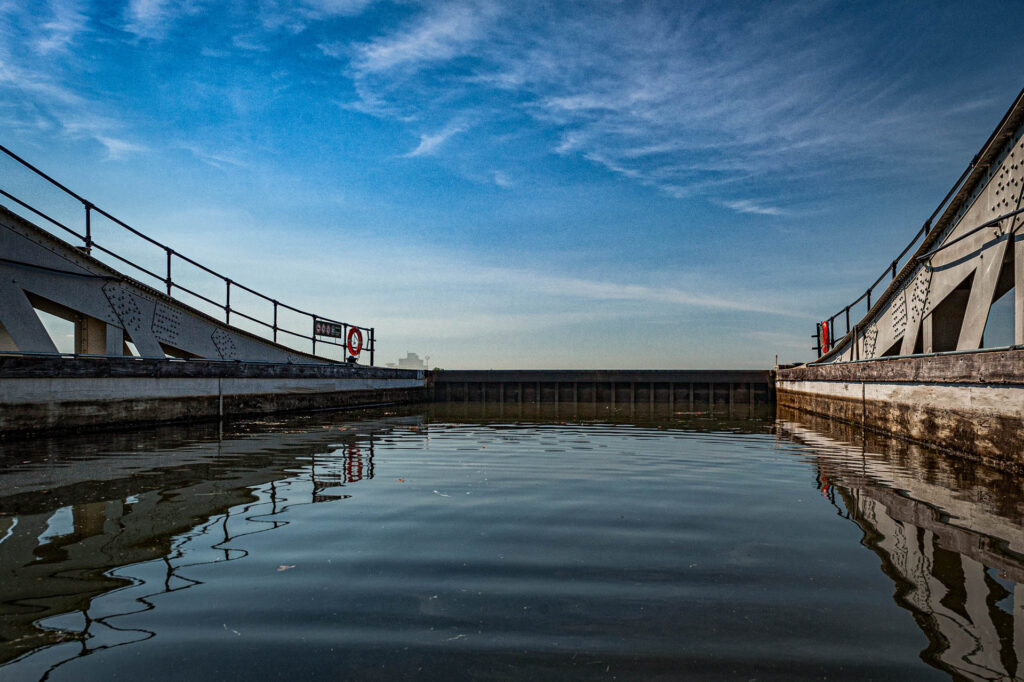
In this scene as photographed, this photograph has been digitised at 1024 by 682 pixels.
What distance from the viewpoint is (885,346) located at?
54.5 ft

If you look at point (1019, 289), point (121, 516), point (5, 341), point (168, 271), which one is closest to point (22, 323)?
point (5, 341)

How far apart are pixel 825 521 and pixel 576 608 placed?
318 centimetres

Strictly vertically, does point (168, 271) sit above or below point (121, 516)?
above

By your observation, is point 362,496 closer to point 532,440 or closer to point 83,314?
point 532,440

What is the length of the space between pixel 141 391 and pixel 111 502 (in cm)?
1034

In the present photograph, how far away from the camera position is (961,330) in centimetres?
1130

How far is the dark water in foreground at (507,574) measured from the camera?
2697 mm

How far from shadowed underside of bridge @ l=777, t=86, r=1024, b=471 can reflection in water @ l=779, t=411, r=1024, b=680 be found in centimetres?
85

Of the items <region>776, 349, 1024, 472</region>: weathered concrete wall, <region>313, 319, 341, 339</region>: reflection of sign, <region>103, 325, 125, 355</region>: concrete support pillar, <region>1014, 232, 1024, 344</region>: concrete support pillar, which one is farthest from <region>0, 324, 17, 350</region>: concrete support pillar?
<region>1014, 232, 1024, 344</region>: concrete support pillar

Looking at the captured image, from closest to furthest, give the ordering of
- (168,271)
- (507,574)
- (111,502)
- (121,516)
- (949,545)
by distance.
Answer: (507,574) < (949,545) < (121,516) < (111,502) < (168,271)

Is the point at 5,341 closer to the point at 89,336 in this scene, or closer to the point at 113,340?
the point at 89,336

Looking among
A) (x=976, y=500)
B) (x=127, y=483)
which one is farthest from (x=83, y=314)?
(x=976, y=500)

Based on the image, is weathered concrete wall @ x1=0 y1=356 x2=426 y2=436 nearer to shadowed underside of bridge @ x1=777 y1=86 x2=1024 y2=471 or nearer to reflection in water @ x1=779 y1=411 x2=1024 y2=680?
reflection in water @ x1=779 y1=411 x2=1024 y2=680

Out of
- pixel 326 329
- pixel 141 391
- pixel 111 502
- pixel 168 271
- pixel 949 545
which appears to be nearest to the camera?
pixel 949 545
